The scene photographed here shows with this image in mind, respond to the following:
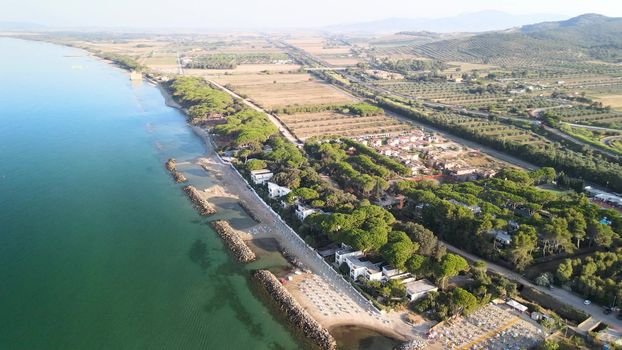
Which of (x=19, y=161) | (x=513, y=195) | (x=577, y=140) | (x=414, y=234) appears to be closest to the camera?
(x=414, y=234)

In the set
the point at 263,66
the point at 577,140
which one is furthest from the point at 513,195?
the point at 263,66

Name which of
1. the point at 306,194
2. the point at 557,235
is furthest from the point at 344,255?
the point at 557,235

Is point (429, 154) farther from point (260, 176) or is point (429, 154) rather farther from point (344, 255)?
point (344, 255)

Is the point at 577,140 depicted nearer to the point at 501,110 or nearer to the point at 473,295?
the point at 501,110

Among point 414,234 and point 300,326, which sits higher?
point 414,234

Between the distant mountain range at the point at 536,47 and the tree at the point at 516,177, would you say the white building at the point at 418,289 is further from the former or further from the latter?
the distant mountain range at the point at 536,47

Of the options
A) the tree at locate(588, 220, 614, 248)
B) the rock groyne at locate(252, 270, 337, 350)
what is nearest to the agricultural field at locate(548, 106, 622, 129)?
the tree at locate(588, 220, 614, 248)
